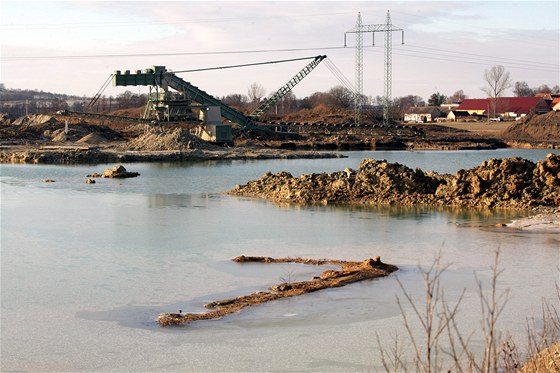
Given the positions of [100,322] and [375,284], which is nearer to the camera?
[100,322]

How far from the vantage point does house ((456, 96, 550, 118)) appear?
87.3 m

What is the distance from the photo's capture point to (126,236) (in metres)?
13.0

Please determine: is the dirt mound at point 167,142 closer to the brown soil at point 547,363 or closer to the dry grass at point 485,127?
the dry grass at point 485,127

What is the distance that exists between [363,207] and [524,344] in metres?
10.7

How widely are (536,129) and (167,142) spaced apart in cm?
3411

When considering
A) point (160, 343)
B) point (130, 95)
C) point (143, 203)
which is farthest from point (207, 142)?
point (130, 95)

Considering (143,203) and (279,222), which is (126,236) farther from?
(143,203)

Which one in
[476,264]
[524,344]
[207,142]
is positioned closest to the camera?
[524,344]

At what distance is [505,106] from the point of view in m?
91.0

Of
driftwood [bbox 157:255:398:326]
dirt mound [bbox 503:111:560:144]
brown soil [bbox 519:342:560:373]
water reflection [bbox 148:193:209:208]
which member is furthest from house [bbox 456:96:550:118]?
brown soil [bbox 519:342:560:373]

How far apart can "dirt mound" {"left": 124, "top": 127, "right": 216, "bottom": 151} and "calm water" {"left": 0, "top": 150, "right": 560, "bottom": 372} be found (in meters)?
22.3

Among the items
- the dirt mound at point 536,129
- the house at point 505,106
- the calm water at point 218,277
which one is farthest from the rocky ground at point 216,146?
the calm water at point 218,277

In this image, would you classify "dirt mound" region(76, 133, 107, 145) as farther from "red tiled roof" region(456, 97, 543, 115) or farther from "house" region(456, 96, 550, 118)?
"red tiled roof" region(456, 97, 543, 115)

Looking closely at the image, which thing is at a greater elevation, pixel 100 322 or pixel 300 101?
pixel 300 101
